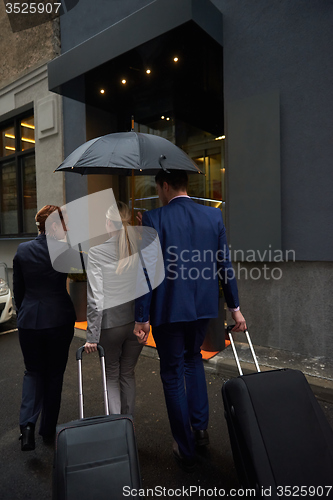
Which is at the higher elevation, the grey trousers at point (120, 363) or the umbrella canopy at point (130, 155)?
the umbrella canopy at point (130, 155)

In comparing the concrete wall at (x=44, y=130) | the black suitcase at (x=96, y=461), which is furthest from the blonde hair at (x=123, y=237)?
the concrete wall at (x=44, y=130)

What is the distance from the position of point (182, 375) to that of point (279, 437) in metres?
0.87

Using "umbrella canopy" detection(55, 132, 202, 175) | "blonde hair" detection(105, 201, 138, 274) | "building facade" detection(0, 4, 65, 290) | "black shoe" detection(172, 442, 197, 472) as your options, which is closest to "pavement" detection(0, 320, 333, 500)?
"black shoe" detection(172, 442, 197, 472)

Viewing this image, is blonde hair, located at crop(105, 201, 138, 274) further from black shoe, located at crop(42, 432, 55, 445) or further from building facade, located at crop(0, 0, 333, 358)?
building facade, located at crop(0, 0, 333, 358)

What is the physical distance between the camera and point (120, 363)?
2.86m

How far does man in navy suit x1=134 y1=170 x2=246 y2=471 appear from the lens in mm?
2467

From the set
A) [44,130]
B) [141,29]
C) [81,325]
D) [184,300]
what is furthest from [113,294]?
[44,130]

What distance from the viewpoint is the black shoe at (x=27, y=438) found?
108 inches

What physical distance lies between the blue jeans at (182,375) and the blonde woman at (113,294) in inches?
12.6

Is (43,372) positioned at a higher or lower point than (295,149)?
lower

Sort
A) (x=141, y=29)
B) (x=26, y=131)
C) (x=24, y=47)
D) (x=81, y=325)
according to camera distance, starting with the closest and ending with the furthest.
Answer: (x=141, y=29) → (x=81, y=325) → (x=24, y=47) → (x=26, y=131)

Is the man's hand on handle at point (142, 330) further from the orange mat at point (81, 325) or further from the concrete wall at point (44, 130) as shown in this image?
the concrete wall at point (44, 130)

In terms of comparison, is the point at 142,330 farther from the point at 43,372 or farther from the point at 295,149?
the point at 295,149

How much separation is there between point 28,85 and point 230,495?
9.40 m
